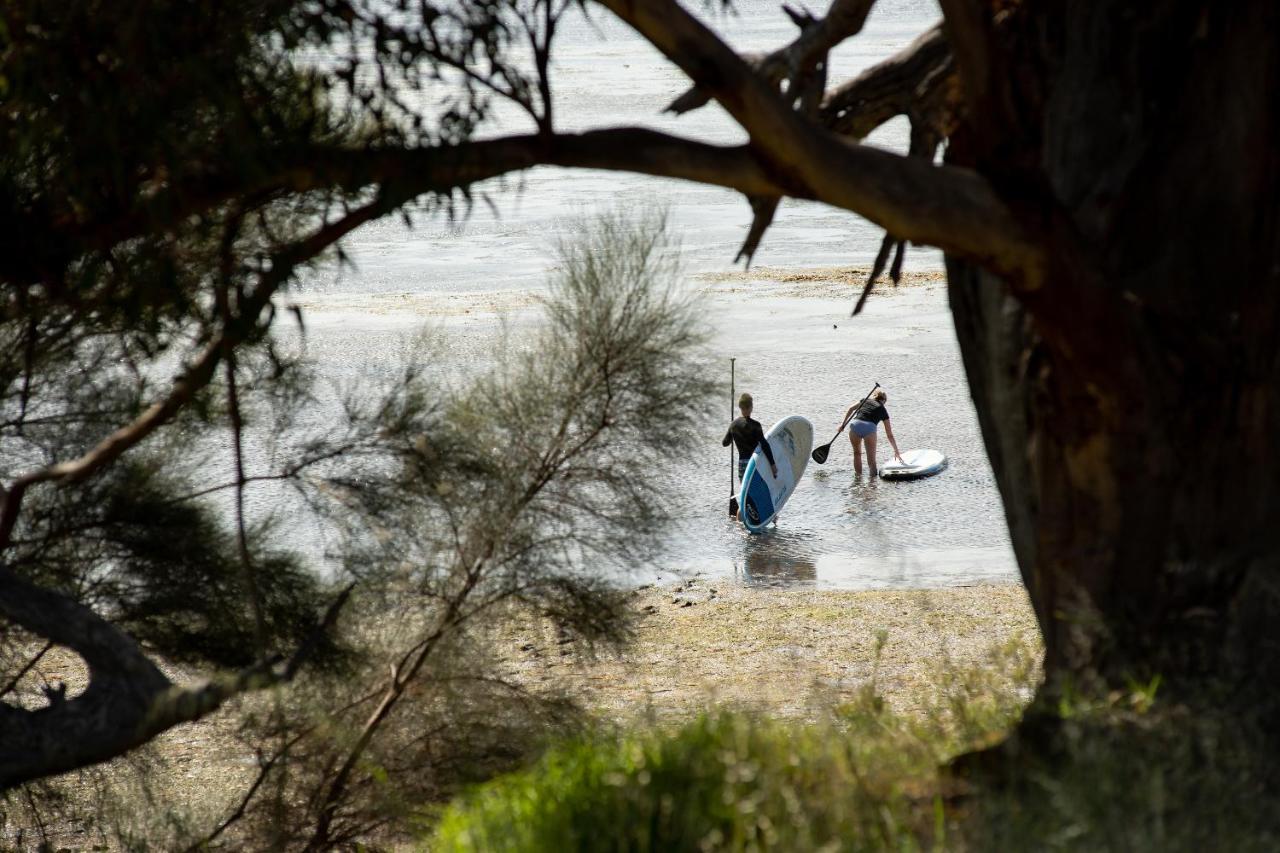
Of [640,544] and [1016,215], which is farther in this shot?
[640,544]

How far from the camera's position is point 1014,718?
4.89 meters

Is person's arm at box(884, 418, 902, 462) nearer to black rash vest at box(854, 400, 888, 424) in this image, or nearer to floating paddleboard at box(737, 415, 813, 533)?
black rash vest at box(854, 400, 888, 424)

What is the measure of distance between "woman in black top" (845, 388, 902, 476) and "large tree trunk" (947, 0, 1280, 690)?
1472cm

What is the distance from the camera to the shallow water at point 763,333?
52.7 ft

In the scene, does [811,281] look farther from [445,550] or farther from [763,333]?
[445,550]

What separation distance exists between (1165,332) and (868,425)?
14951mm

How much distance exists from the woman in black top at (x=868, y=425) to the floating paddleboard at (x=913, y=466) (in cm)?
14

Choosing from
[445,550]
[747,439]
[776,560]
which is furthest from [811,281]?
[445,550]

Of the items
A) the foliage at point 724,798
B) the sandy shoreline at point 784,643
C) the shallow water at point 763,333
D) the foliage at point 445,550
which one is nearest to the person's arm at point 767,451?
the shallow water at point 763,333

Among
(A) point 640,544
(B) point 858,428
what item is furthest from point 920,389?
(A) point 640,544

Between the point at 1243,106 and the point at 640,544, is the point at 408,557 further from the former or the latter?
the point at 1243,106

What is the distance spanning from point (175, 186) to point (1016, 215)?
90.3 inches

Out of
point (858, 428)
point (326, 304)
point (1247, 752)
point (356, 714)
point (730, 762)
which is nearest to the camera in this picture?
point (730, 762)

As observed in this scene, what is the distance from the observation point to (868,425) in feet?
62.5
